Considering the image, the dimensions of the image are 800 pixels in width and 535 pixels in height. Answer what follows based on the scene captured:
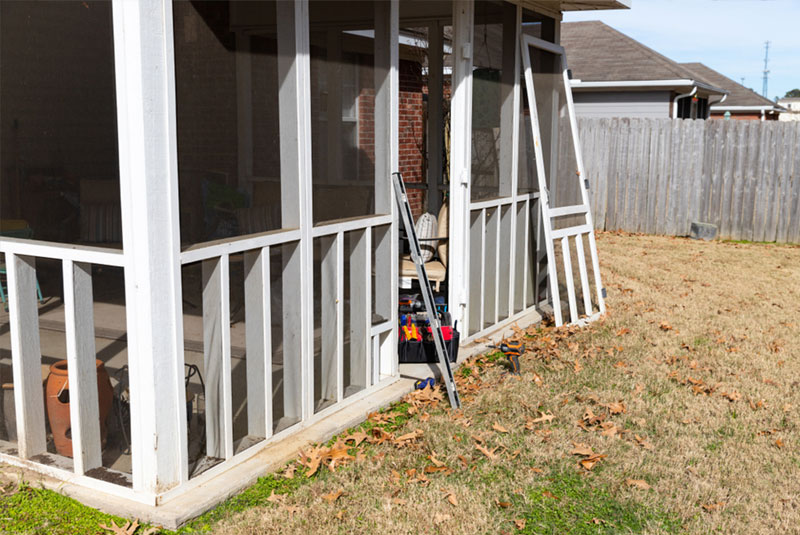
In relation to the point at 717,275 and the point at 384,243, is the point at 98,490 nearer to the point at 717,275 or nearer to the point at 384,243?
the point at 384,243

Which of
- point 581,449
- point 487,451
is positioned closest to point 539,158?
point 581,449

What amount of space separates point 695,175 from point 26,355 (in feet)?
40.0

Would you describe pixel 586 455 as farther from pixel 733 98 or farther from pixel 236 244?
pixel 733 98

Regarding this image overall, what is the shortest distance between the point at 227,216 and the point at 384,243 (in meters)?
1.53

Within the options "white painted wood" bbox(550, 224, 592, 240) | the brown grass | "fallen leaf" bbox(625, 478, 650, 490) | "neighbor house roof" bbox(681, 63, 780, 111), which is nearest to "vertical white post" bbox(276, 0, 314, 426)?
the brown grass

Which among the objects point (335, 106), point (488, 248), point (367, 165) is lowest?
point (488, 248)

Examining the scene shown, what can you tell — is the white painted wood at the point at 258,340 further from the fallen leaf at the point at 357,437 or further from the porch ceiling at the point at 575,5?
the porch ceiling at the point at 575,5

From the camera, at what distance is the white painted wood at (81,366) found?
365 cm

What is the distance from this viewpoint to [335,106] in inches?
191

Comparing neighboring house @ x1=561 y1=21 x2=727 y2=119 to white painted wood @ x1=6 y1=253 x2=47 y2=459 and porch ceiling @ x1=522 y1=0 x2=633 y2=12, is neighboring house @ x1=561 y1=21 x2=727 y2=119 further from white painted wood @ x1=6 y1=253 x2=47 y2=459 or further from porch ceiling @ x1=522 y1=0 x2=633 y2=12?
white painted wood @ x1=6 y1=253 x2=47 y2=459

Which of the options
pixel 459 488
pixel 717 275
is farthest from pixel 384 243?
pixel 717 275

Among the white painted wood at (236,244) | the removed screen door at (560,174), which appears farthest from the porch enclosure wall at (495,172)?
the white painted wood at (236,244)

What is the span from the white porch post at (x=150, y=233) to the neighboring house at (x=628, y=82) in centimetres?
1584

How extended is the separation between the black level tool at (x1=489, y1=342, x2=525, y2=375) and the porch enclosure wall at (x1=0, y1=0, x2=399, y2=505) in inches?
48.6
